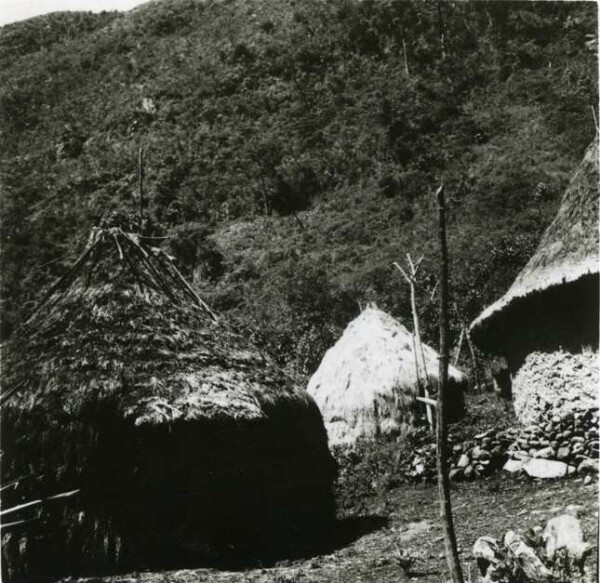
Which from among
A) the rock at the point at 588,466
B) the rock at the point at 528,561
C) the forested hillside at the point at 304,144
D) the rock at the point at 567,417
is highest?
the forested hillside at the point at 304,144

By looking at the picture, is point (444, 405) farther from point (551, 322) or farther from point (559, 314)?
point (551, 322)

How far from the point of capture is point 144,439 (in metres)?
6.80

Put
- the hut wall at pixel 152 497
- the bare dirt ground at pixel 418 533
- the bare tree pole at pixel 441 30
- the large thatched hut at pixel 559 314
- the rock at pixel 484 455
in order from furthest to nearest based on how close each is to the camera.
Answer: the bare tree pole at pixel 441 30 < the rock at pixel 484 455 < the large thatched hut at pixel 559 314 < the hut wall at pixel 152 497 < the bare dirt ground at pixel 418 533

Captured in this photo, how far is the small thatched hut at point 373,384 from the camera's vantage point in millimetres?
12750

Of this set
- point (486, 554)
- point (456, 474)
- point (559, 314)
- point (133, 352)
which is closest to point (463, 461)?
point (456, 474)

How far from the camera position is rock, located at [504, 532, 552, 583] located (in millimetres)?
4172

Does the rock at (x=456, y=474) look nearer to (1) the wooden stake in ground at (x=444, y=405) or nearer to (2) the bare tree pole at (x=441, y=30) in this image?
(1) the wooden stake in ground at (x=444, y=405)

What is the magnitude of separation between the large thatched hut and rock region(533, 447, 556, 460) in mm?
541

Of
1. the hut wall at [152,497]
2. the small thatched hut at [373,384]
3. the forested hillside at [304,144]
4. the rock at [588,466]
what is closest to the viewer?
the hut wall at [152,497]

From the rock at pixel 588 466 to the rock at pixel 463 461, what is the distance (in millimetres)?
1712

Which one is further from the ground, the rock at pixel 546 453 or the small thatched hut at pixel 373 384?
the small thatched hut at pixel 373 384

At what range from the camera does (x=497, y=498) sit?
813cm

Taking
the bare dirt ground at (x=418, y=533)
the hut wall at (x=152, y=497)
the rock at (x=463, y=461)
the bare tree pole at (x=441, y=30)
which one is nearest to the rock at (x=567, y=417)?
the bare dirt ground at (x=418, y=533)

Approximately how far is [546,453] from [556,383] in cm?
80
